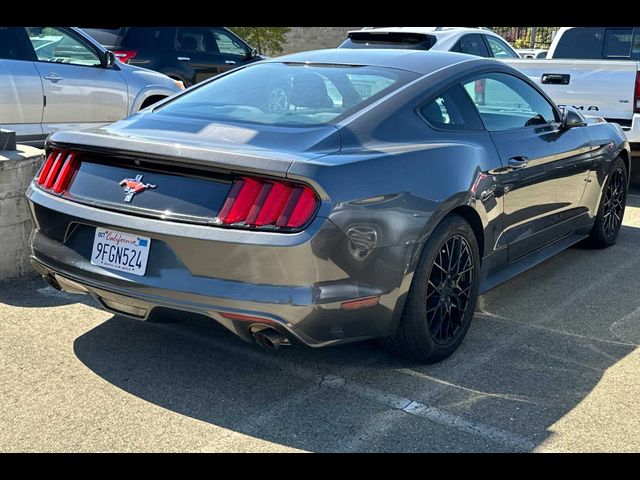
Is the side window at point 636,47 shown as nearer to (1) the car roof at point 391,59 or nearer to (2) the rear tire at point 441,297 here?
(1) the car roof at point 391,59

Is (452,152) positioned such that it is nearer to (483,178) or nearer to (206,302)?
(483,178)

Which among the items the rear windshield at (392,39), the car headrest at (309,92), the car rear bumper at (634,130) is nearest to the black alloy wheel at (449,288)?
the car headrest at (309,92)

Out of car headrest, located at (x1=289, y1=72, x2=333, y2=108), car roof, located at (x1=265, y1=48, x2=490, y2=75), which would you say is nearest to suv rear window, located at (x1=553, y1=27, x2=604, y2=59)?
car roof, located at (x1=265, y1=48, x2=490, y2=75)

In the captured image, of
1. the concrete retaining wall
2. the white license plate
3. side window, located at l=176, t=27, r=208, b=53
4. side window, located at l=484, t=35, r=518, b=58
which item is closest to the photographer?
the white license plate

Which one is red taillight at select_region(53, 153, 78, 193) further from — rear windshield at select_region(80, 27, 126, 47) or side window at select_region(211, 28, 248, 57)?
side window at select_region(211, 28, 248, 57)

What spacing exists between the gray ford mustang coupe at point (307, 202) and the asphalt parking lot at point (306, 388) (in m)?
0.29

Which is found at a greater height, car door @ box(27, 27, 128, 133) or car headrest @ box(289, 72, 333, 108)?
car headrest @ box(289, 72, 333, 108)

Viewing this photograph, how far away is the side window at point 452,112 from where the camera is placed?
14.0ft

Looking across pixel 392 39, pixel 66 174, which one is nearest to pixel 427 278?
pixel 66 174

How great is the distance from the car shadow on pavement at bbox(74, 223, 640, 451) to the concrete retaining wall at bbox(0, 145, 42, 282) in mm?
1065

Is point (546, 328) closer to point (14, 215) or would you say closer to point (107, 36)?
point (14, 215)

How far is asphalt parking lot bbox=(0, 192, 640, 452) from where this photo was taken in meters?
3.34
